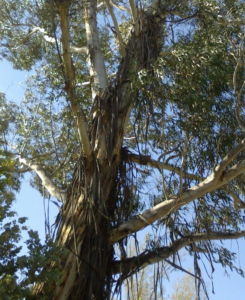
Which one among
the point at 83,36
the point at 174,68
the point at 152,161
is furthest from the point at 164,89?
the point at 83,36

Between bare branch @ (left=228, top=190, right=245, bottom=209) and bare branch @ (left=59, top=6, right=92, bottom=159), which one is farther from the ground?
bare branch @ (left=59, top=6, right=92, bottom=159)

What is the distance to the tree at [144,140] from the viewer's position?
5.51 m

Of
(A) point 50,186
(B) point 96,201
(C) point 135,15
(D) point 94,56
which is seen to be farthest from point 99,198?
(C) point 135,15

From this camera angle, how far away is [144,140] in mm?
6793

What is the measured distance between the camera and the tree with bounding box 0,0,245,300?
551 cm

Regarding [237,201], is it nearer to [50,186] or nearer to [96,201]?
[96,201]

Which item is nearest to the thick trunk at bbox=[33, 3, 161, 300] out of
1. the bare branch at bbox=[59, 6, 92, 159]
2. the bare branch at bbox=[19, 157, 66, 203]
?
the bare branch at bbox=[59, 6, 92, 159]

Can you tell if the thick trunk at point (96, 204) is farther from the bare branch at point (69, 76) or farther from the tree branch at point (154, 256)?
the bare branch at point (69, 76)

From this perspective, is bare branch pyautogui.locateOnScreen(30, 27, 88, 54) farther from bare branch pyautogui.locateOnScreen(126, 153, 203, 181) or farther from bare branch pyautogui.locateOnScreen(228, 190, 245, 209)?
bare branch pyautogui.locateOnScreen(228, 190, 245, 209)

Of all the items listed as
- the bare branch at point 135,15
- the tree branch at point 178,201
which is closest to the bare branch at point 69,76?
the tree branch at point 178,201

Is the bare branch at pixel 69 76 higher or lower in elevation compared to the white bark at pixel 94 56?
lower

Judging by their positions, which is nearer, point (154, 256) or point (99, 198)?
point (99, 198)

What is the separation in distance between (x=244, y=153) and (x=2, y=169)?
11.8ft

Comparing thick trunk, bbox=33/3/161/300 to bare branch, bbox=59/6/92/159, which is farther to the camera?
bare branch, bbox=59/6/92/159
